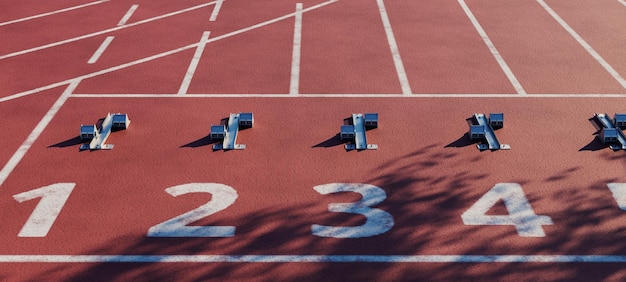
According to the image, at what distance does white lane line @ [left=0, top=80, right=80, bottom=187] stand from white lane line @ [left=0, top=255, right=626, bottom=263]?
2287 mm

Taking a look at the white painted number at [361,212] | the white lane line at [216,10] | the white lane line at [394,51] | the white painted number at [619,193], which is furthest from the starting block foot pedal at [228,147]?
the white lane line at [216,10]

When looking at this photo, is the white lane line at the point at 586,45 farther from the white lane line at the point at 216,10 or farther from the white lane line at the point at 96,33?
the white lane line at the point at 96,33

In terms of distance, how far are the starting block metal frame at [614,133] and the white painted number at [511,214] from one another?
2.27 meters

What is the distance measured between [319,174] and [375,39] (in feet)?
20.7

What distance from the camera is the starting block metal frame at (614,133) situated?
11.1 m

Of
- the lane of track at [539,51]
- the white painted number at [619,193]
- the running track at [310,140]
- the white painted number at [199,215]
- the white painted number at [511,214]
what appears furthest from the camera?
the lane of track at [539,51]

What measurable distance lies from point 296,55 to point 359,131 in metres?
3.88

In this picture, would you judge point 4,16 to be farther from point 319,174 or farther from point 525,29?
point 525,29

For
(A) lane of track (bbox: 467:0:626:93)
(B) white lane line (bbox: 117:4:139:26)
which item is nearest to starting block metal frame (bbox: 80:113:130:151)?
(B) white lane line (bbox: 117:4:139:26)

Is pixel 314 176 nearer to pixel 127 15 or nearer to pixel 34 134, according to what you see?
pixel 34 134

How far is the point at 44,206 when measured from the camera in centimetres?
938

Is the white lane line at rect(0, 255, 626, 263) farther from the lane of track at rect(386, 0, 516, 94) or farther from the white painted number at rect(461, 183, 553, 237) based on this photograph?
the lane of track at rect(386, 0, 516, 94)

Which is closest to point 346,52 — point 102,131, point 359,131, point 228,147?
point 359,131

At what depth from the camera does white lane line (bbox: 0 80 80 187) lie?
10312 mm
